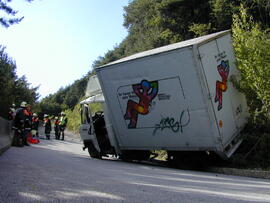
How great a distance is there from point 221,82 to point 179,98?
132cm

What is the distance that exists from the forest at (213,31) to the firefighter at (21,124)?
617 cm

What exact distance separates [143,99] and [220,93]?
2232 millimetres

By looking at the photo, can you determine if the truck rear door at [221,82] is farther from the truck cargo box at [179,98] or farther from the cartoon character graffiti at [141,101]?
the cartoon character graffiti at [141,101]

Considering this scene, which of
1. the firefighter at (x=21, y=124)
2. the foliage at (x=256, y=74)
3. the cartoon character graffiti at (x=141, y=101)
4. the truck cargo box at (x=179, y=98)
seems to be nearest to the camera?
the truck cargo box at (x=179, y=98)

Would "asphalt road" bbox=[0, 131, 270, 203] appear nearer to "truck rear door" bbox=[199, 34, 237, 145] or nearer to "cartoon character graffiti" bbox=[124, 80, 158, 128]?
"truck rear door" bbox=[199, 34, 237, 145]

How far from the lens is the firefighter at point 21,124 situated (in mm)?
13213

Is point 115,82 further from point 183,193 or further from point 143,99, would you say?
point 183,193


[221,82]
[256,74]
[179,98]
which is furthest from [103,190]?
[256,74]

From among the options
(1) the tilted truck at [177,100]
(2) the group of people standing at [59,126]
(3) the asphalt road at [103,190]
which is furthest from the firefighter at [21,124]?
(2) the group of people standing at [59,126]

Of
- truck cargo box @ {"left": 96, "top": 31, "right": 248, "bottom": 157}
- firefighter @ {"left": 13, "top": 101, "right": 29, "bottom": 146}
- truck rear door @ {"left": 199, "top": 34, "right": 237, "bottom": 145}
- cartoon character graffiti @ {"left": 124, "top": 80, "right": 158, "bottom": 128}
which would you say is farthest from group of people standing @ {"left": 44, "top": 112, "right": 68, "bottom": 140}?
truck rear door @ {"left": 199, "top": 34, "right": 237, "bottom": 145}

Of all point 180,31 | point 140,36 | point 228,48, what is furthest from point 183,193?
point 140,36

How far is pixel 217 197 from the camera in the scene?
509 cm
